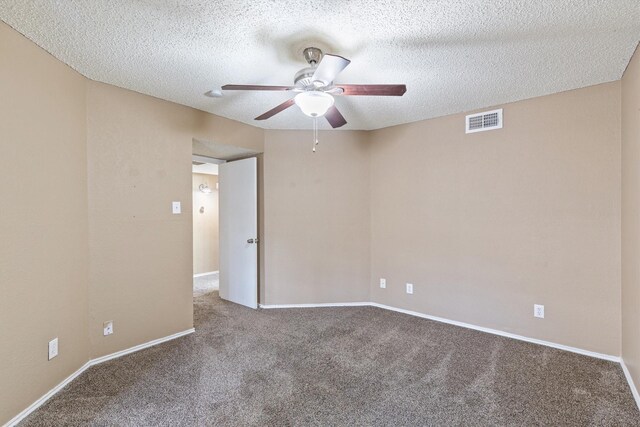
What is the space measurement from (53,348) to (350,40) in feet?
9.24

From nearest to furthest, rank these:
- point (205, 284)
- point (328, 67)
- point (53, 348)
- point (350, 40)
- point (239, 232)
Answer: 1. point (328, 67)
2. point (350, 40)
3. point (53, 348)
4. point (239, 232)
5. point (205, 284)

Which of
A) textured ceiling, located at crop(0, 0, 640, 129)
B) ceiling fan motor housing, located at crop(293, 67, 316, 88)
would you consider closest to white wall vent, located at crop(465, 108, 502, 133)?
textured ceiling, located at crop(0, 0, 640, 129)

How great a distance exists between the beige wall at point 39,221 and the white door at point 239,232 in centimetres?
180

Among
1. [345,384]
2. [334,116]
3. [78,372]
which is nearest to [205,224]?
[78,372]

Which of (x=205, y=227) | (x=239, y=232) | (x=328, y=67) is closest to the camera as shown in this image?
(x=328, y=67)

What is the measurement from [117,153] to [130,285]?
1133 millimetres

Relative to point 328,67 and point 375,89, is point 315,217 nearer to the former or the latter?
point 375,89

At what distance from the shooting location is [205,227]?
611cm

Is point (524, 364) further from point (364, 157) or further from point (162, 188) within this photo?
point (162, 188)

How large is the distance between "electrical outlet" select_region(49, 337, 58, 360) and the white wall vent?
394cm

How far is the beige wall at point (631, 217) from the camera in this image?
6.68 ft

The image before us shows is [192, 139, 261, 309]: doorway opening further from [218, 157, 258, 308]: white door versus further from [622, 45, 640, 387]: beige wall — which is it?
[622, 45, 640, 387]: beige wall

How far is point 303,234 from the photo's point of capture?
398 centimetres

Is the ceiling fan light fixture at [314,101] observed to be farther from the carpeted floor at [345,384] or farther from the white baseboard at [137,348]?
the white baseboard at [137,348]
